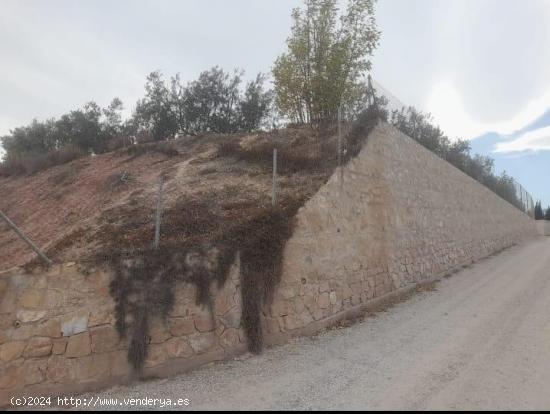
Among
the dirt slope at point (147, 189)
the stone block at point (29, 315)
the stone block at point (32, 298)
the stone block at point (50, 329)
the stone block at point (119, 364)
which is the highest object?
the dirt slope at point (147, 189)

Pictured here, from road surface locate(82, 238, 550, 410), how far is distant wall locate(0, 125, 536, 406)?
1.12 feet

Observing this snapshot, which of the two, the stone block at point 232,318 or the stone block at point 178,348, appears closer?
the stone block at point 178,348

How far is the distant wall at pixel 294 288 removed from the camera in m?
4.78

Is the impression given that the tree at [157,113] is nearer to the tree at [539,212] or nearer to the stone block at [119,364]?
the stone block at [119,364]

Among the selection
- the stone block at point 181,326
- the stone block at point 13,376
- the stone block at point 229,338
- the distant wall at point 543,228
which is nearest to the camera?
the stone block at point 13,376

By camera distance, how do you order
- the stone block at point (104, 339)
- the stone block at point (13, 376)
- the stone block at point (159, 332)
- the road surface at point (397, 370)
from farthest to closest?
the stone block at point (159, 332)
the stone block at point (104, 339)
the stone block at point (13, 376)
the road surface at point (397, 370)

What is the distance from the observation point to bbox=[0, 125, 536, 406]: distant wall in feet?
15.7

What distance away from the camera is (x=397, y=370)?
5.23m

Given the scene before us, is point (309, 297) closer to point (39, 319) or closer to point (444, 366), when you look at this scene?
point (444, 366)

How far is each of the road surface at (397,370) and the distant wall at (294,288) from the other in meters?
0.34

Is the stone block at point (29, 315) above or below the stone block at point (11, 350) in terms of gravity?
above

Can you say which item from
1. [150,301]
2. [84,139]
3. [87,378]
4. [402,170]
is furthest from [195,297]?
[84,139]

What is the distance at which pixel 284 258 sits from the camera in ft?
22.2

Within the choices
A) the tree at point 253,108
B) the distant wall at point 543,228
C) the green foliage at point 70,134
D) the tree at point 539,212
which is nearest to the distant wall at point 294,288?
the tree at point 253,108
